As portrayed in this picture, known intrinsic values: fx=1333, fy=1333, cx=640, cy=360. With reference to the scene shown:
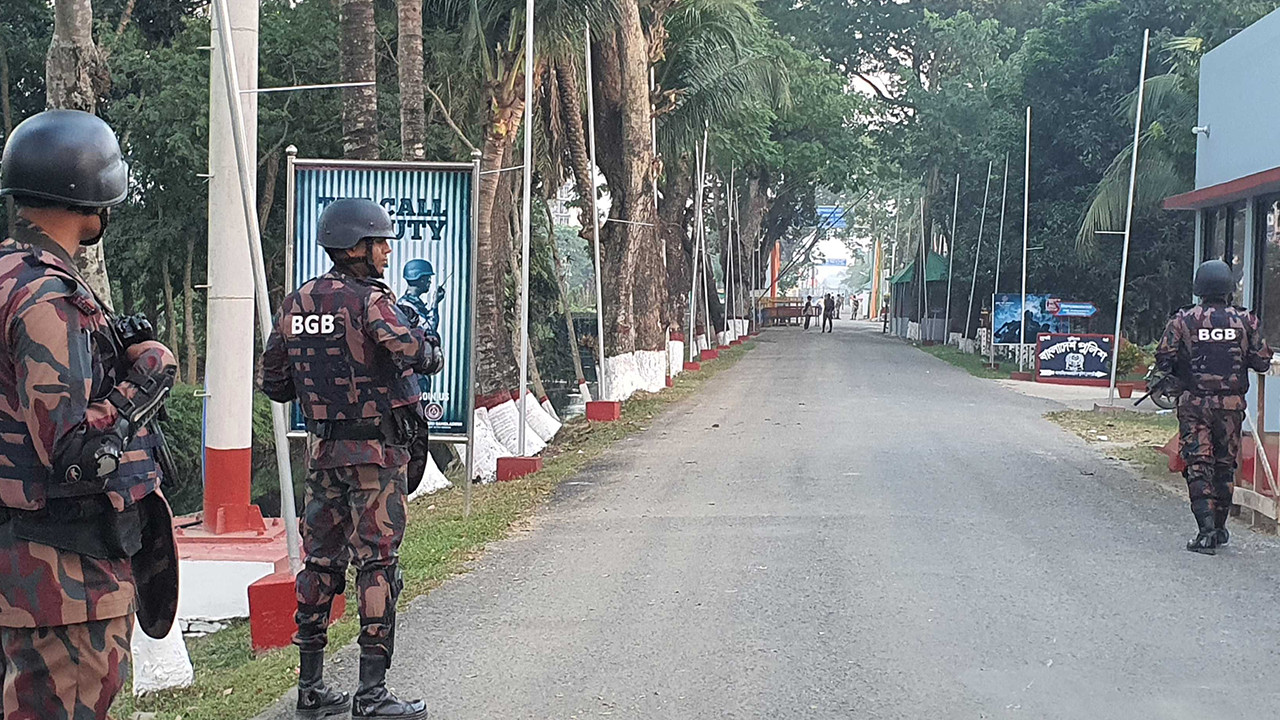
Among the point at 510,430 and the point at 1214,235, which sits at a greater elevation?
the point at 1214,235

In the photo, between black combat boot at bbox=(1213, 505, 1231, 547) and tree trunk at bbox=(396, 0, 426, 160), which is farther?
tree trunk at bbox=(396, 0, 426, 160)

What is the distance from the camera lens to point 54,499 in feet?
10.7

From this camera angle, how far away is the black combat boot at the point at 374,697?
5.13m

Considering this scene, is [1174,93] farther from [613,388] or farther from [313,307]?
[313,307]

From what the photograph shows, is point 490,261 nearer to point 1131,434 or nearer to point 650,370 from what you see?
point 650,370

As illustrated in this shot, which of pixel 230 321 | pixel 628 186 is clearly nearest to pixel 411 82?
pixel 230 321

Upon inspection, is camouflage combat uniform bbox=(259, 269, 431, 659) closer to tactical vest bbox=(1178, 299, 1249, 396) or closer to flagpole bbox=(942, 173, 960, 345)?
tactical vest bbox=(1178, 299, 1249, 396)

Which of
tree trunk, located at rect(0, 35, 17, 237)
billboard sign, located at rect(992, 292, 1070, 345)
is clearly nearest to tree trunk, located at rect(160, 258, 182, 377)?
tree trunk, located at rect(0, 35, 17, 237)

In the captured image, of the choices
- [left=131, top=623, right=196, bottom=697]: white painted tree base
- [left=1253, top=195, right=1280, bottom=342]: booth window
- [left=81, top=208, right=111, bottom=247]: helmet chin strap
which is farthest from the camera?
[left=1253, top=195, right=1280, bottom=342]: booth window

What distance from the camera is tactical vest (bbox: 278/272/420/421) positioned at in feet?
17.0

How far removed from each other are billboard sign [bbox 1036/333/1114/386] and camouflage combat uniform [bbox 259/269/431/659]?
23.8 m

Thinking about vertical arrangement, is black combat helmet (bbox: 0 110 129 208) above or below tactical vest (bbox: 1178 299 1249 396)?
above

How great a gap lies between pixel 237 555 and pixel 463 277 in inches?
107

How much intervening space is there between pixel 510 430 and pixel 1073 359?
16.4m
